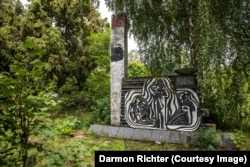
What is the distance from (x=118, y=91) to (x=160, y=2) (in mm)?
2944

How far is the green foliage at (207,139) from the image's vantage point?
18.8 ft

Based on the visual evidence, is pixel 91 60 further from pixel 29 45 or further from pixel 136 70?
pixel 29 45

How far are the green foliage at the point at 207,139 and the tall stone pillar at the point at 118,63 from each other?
2368 millimetres

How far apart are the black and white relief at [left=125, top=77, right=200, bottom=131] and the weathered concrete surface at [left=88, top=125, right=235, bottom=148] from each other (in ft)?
0.46

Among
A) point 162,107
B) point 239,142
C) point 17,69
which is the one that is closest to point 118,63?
point 162,107

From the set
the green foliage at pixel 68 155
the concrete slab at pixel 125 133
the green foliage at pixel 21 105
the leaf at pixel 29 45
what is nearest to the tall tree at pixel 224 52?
the concrete slab at pixel 125 133

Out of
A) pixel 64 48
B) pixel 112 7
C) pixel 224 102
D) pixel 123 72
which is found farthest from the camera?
pixel 64 48

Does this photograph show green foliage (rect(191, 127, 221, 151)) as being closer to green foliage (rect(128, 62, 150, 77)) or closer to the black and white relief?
the black and white relief

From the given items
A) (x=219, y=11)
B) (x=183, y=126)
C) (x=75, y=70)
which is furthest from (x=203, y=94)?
(x=75, y=70)

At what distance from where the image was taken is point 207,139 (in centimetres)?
579

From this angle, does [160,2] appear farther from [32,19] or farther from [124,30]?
[32,19]

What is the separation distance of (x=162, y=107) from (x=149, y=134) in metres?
0.77

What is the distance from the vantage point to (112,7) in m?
8.04

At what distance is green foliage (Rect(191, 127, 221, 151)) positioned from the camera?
5.73 meters
